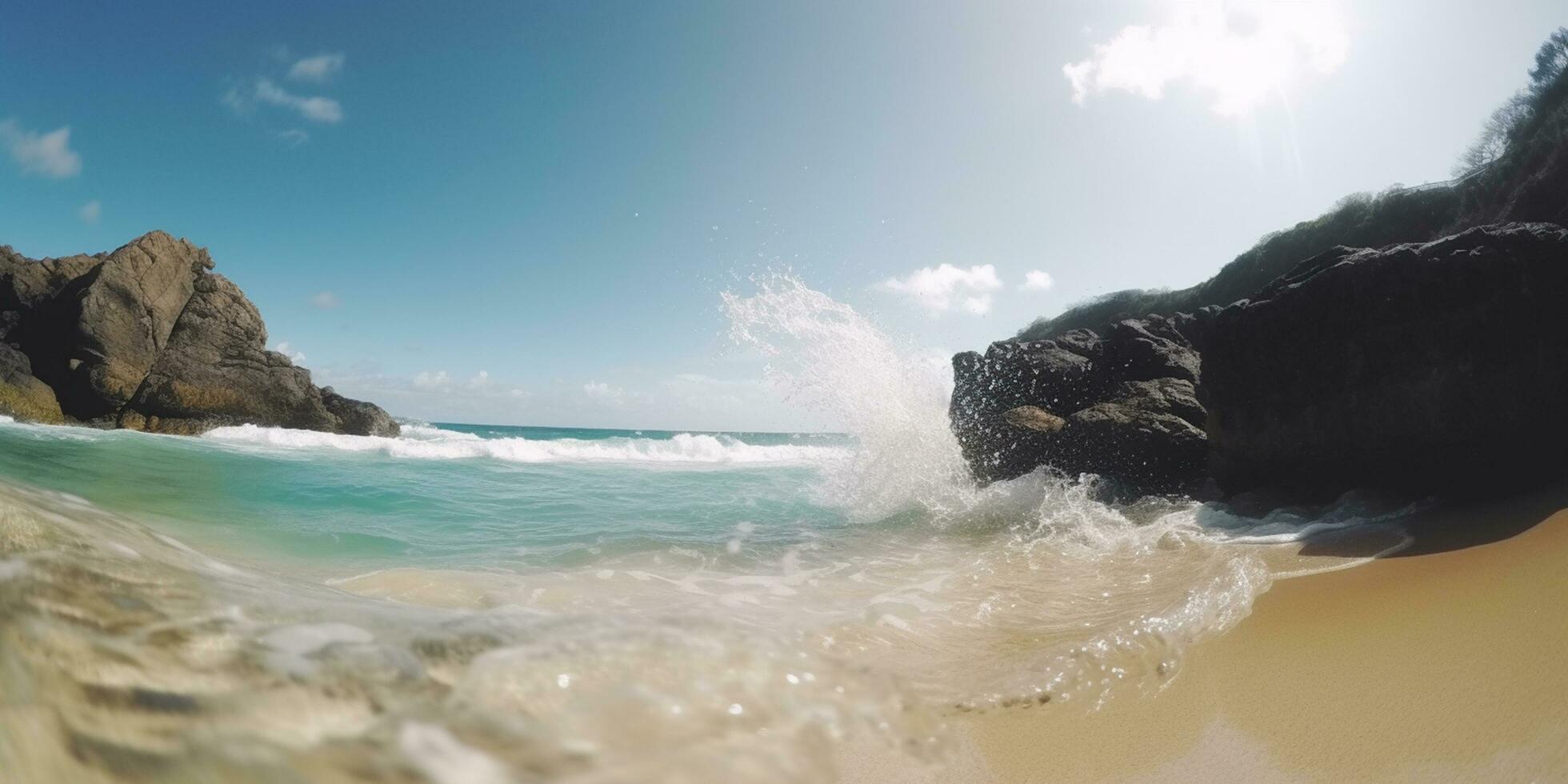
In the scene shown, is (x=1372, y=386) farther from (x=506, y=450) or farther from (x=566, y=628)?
(x=506, y=450)

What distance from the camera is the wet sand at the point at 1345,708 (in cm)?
184

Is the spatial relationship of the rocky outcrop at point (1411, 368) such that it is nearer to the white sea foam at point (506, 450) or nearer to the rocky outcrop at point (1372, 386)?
the rocky outcrop at point (1372, 386)

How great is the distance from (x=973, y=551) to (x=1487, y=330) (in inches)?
183

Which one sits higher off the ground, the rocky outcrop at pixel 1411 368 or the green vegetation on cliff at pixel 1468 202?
the green vegetation on cliff at pixel 1468 202

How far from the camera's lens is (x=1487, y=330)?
5.11 metres

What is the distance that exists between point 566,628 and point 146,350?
3071cm

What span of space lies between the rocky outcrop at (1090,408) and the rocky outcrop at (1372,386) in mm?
35

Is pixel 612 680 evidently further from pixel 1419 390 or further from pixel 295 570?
pixel 1419 390

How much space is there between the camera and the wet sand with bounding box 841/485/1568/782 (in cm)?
184

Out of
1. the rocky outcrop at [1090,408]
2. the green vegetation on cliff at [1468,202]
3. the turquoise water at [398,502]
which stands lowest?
the turquoise water at [398,502]

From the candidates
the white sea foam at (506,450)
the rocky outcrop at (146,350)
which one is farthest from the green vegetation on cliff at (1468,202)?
the rocky outcrop at (146,350)

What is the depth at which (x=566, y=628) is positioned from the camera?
2.35 meters

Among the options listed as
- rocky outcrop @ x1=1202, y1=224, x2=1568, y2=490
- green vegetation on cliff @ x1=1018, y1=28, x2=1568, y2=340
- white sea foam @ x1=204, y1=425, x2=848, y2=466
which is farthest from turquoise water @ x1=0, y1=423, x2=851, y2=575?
green vegetation on cliff @ x1=1018, y1=28, x2=1568, y2=340

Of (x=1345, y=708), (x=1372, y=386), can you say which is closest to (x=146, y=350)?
(x=1345, y=708)
